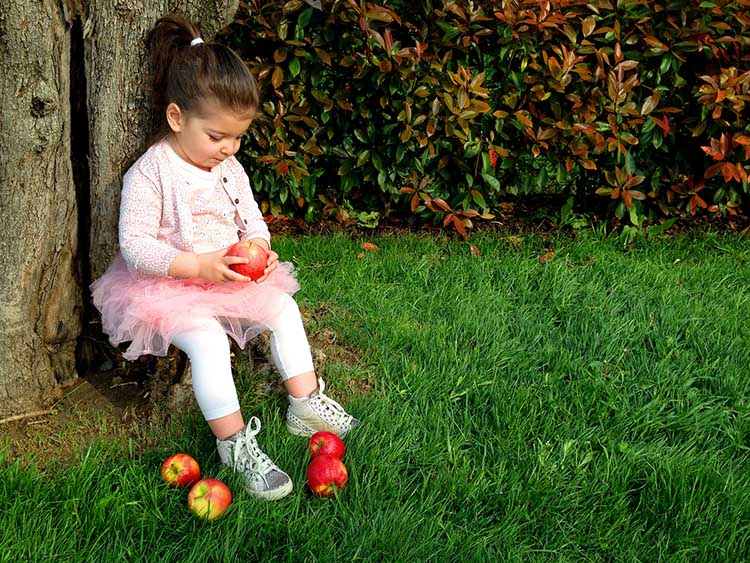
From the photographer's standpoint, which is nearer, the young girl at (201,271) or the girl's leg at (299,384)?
the young girl at (201,271)

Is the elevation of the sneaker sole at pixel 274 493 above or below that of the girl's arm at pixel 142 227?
below

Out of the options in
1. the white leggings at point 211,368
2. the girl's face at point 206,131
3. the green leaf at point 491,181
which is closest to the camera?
the white leggings at point 211,368

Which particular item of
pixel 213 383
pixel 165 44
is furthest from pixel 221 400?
pixel 165 44

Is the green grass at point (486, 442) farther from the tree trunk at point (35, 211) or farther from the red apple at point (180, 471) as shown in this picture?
the tree trunk at point (35, 211)

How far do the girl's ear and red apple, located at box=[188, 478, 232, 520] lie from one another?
118cm

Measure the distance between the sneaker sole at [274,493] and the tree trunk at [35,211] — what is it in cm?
97

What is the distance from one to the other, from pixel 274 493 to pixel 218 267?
0.73 metres

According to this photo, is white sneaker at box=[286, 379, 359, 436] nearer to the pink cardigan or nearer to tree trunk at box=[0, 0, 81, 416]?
the pink cardigan

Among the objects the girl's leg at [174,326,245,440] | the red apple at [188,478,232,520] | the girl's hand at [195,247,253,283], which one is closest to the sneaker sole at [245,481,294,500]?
the red apple at [188,478,232,520]

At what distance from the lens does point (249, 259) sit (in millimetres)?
2518

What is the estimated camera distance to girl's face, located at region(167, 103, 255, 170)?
8.47ft

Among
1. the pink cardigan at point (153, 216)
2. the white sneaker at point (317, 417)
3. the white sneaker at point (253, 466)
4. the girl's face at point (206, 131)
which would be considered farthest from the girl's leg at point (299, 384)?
the girl's face at point (206, 131)

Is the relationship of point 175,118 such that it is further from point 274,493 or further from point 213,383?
point 274,493

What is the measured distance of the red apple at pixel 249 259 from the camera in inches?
99.4
